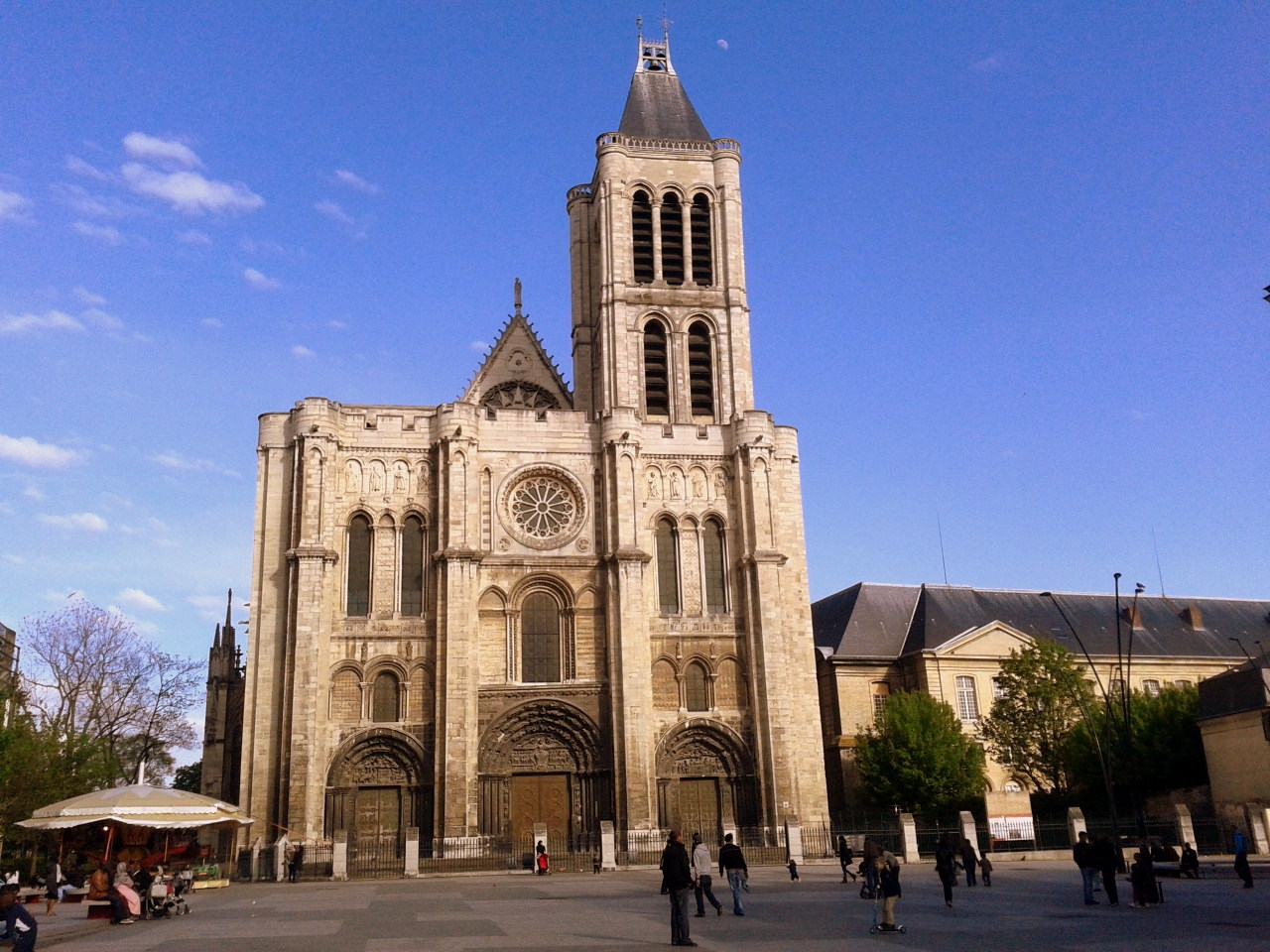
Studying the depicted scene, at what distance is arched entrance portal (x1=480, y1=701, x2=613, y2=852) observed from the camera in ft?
117

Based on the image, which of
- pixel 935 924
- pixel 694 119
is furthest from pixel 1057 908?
pixel 694 119

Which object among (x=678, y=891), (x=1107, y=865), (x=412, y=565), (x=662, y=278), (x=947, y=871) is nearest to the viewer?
(x=678, y=891)

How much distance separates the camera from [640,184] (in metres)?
44.6

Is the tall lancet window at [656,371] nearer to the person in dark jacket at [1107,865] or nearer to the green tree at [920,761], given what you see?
the green tree at [920,761]

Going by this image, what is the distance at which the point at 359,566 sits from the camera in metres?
37.3

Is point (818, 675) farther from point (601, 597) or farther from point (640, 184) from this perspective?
point (640, 184)

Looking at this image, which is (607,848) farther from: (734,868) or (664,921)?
(664,921)

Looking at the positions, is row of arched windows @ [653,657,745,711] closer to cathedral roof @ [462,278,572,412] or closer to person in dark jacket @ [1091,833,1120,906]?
cathedral roof @ [462,278,572,412]

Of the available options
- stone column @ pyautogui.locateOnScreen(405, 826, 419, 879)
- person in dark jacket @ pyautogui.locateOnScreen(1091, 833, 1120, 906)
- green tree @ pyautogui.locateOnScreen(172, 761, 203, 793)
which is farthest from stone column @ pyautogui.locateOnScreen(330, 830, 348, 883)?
green tree @ pyautogui.locateOnScreen(172, 761, 203, 793)

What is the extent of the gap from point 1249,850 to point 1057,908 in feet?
60.0

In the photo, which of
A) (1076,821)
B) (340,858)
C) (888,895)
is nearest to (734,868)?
(888,895)

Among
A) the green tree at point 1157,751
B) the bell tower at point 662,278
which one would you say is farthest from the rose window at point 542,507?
the green tree at point 1157,751

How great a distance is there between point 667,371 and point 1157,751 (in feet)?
69.7

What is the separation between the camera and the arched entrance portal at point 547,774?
3572 cm
